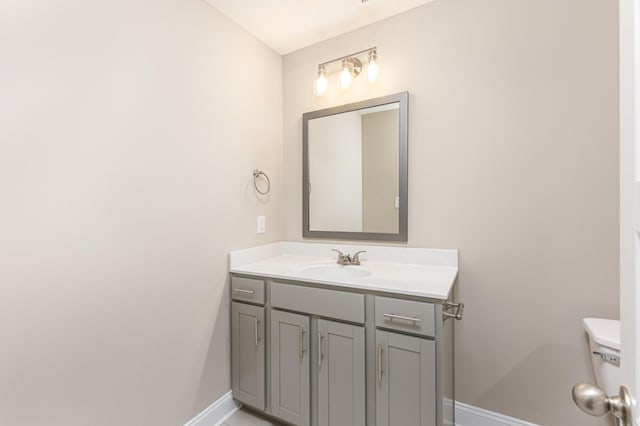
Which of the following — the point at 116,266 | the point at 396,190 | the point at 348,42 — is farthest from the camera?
the point at 348,42

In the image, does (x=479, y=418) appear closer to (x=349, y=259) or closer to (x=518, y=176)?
(x=349, y=259)

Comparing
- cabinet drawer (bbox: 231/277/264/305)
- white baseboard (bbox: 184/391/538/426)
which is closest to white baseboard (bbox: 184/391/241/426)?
white baseboard (bbox: 184/391/538/426)

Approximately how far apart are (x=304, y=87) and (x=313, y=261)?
1.32 m

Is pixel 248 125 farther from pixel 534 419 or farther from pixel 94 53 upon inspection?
pixel 534 419

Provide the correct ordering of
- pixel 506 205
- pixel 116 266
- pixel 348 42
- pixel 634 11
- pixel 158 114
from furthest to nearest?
pixel 348 42
pixel 506 205
pixel 158 114
pixel 116 266
pixel 634 11

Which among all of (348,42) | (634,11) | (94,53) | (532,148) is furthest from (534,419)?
(94,53)

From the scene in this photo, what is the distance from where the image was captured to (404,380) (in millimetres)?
1321

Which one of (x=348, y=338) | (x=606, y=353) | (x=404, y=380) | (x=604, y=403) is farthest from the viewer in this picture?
(x=348, y=338)

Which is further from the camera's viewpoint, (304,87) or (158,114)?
(304,87)

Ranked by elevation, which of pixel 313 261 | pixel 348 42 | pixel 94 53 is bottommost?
pixel 313 261

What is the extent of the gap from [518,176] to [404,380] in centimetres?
119

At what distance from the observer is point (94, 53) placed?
48.6 inches

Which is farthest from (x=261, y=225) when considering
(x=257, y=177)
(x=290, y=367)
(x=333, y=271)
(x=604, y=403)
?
(x=604, y=403)

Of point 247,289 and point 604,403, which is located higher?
point 604,403
